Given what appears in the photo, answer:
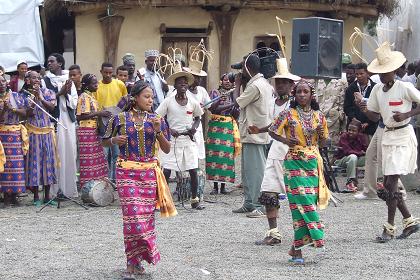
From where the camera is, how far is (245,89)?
34.0ft

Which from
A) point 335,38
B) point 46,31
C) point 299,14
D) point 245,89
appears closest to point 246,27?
point 299,14

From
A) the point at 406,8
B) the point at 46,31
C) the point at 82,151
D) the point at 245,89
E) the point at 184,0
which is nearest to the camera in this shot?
the point at 245,89

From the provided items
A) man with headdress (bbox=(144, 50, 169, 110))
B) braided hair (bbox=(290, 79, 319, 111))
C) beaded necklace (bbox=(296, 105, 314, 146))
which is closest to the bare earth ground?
beaded necklace (bbox=(296, 105, 314, 146))

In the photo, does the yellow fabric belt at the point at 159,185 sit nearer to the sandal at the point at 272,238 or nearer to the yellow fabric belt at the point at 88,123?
the sandal at the point at 272,238

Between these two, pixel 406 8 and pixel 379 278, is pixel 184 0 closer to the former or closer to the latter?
pixel 406 8

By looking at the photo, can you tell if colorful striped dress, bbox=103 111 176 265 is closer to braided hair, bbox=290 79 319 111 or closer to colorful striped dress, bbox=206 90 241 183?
braided hair, bbox=290 79 319 111

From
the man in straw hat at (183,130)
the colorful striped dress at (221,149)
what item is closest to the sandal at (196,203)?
the man in straw hat at (183,130)

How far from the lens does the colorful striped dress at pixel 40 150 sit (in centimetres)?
1184

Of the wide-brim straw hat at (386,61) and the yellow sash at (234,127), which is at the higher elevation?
the wide-brim straw hat at (386,61)

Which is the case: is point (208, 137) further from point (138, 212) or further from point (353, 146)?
point (138, 212)

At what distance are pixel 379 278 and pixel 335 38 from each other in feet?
19.3

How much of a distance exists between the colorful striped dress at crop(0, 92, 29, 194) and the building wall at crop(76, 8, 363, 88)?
7.14 m

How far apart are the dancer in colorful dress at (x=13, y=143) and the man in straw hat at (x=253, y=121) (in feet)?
9.45

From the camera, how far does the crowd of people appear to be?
7547 mm
